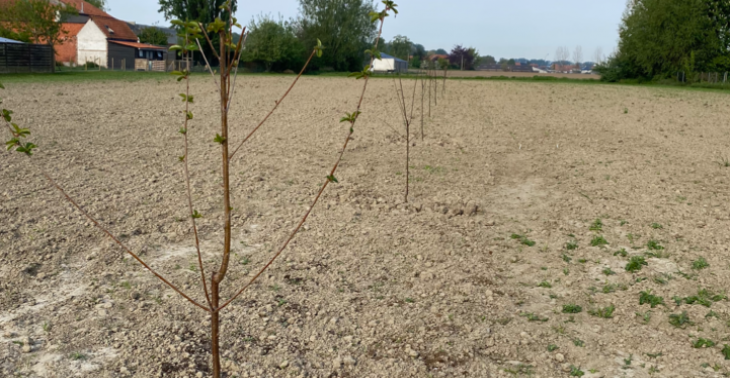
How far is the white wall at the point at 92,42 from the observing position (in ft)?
160

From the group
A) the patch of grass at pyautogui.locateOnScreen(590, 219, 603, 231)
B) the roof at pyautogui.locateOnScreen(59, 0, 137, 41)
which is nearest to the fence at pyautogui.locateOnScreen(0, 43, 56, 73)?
the patch of grass at pyautogui.locateOnScreen(590, 219, 603, 231)

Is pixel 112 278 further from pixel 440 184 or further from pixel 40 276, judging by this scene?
pixel 440 184

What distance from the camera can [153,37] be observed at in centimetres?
5588

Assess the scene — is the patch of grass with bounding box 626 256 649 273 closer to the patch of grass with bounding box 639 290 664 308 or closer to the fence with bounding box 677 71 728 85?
the patch of grass with bounding box 639 290 664 308

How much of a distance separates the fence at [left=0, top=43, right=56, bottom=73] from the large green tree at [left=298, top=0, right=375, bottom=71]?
27.1 m

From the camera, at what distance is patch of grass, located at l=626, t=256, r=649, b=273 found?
5070 millimetres

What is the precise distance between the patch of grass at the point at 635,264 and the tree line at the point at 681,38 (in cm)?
3492

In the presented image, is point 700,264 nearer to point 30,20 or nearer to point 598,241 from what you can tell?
point 598,241

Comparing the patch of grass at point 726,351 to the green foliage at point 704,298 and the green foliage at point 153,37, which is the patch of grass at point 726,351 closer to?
the green foliage at point 704,298

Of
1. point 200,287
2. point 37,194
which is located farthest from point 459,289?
point 37,194

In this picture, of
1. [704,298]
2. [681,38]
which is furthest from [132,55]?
[704,298]

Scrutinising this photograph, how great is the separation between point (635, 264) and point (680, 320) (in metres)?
0.97

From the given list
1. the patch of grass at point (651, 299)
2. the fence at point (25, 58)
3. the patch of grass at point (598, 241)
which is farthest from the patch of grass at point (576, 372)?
the fence at point (25, 58)

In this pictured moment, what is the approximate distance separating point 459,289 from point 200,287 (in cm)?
189
